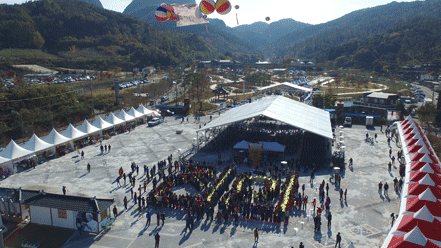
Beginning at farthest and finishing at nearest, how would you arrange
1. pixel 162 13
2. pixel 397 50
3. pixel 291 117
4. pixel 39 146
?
pixel 397 50 → pixel 162 13 → pixel 291 117 → pixel 39 146

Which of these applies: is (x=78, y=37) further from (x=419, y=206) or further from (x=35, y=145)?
(x=419, y=206)

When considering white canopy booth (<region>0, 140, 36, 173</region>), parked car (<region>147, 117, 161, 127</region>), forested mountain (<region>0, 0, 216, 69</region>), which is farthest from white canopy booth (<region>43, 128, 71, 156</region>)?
forested mountain (<region>0, 0, 216, 69</region>)

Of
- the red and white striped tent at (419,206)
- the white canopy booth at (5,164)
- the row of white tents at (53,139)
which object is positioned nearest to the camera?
the red and white striped tent at (419,206)

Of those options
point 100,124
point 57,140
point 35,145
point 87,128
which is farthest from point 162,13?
point 35,145

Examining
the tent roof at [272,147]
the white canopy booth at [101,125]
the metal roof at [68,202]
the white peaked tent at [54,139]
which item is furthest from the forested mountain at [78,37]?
the metal roof at [68,202]

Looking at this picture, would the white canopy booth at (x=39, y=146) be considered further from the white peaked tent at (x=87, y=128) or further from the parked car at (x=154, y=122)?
the parked car at (x=154, y=122)

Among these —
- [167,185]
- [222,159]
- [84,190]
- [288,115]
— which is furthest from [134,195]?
[288,115]
